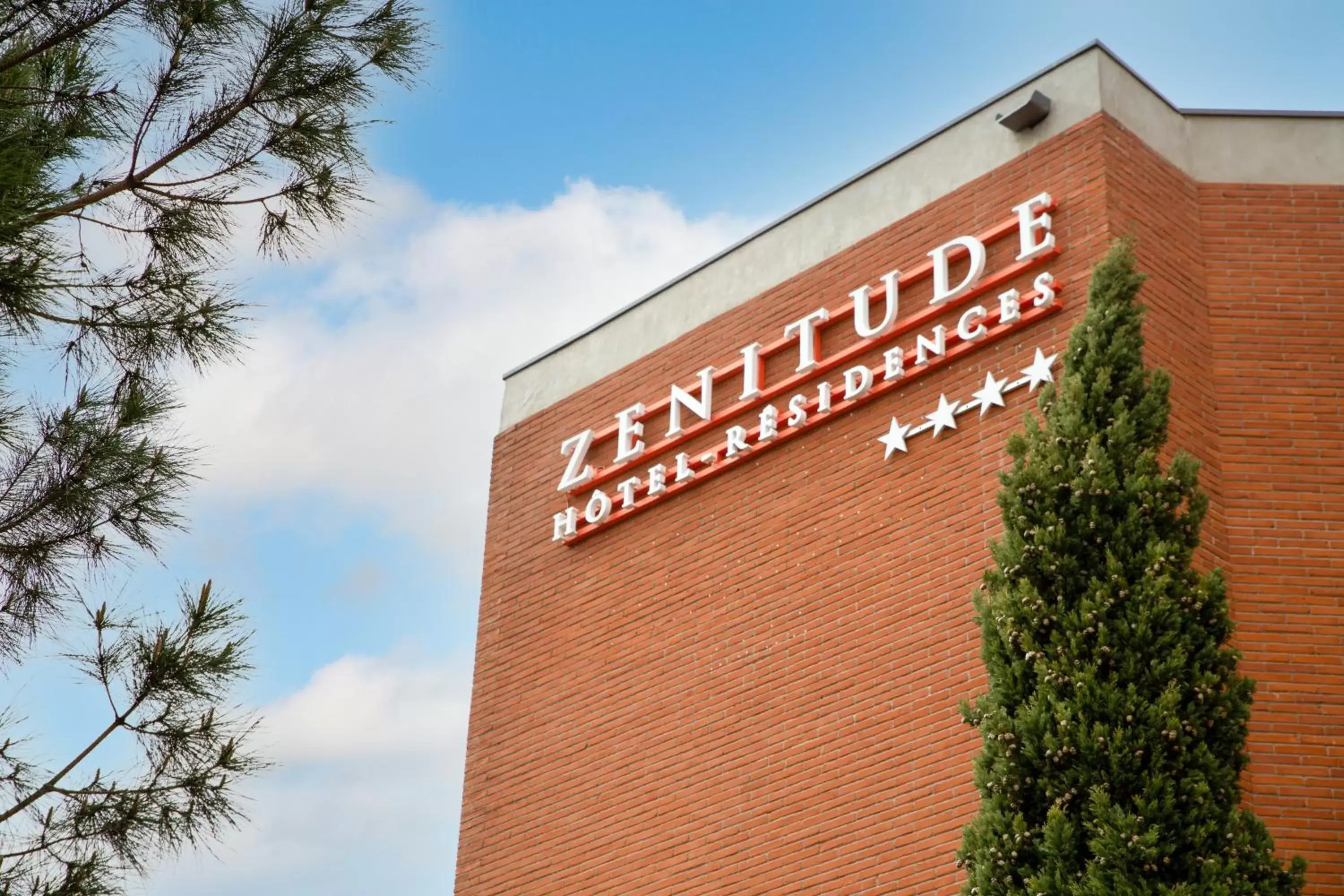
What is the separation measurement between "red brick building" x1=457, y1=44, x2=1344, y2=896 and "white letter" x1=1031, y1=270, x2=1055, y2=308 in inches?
0.8

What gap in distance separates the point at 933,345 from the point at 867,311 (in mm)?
829

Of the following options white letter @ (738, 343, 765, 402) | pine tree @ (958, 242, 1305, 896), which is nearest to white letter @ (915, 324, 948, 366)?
white letter @ (738, 343, 765, 402)

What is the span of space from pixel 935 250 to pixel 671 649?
12.1 feet

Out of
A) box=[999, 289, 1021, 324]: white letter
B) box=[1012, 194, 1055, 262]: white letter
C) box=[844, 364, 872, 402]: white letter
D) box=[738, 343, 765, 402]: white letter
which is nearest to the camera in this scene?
box=[999, 289, 1021, 324]: white letter

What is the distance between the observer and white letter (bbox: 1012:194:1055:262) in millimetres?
13141

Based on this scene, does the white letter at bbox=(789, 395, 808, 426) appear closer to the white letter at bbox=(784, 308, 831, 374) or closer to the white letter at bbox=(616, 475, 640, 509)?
the white letter at bbox=(784, 308, 831, 374)

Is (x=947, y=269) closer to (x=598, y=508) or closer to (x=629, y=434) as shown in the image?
(x=629, y=434)

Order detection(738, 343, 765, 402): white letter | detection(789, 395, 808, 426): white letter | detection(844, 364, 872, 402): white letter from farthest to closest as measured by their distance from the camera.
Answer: detection(738, 343, 765, 402): white letter
detection(789, 395, 808, 426): white letter
detection(844, 364, 872, 402): white letter

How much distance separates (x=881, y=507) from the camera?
43.5ft

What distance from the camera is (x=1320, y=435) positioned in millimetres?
12797

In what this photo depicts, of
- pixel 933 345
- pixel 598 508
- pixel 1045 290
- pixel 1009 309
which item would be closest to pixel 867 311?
pixel 933 345

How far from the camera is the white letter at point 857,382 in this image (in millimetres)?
13750

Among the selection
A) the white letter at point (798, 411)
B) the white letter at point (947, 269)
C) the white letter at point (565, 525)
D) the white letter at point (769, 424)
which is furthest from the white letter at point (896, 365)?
the white letter at point (565, 525)

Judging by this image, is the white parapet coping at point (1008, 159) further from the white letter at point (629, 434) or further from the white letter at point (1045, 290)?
the white letter at point (1045, 290)
